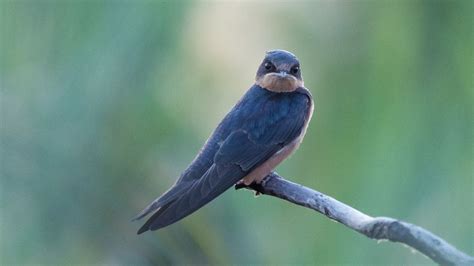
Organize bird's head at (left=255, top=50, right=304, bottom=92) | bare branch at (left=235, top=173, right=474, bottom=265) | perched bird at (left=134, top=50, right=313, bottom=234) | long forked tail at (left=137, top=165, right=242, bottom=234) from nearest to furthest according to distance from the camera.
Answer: bare branch at (left=235, top=173, right=474, bottom=265) → long forked tail at (left=137, top=165, right=242, bottom=234) → perched bird at (left=134, top=50, right=313, bottom=234) → bird's head at (left=255, top=50, right=304, bottom=92)

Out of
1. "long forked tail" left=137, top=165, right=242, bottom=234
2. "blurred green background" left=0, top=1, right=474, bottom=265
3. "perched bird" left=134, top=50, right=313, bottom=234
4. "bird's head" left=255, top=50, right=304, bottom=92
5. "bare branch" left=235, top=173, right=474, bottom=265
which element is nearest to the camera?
"bare branch" left=235, top=173, right=474, bottom=265

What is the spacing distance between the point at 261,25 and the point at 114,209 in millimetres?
813

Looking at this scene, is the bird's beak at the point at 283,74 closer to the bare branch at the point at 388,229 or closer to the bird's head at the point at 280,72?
the bird's head at the point at 280,72

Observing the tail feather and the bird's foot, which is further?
the bird's foot

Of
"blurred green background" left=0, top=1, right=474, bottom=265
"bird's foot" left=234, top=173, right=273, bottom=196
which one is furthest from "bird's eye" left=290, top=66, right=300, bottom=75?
"bird's foot" left=234, top=173, right=273, bottom=196

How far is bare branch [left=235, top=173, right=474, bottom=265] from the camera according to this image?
1383mm

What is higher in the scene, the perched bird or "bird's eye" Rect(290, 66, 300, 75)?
"bird's eye" Rect(290, 66, 300, 75)

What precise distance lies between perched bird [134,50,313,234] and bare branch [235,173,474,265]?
1.22ft

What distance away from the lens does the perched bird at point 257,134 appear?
7.69ft

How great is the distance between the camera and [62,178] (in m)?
2.91

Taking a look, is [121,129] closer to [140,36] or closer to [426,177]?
[140,36]

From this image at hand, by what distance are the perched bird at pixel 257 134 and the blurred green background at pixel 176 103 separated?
0.16 meters

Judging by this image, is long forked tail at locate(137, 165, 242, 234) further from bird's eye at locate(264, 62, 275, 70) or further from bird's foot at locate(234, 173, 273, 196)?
bird's eye at locate(264, 62, 275, 70)

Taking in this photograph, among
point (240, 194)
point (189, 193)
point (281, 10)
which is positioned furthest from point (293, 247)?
point (281, 10)
